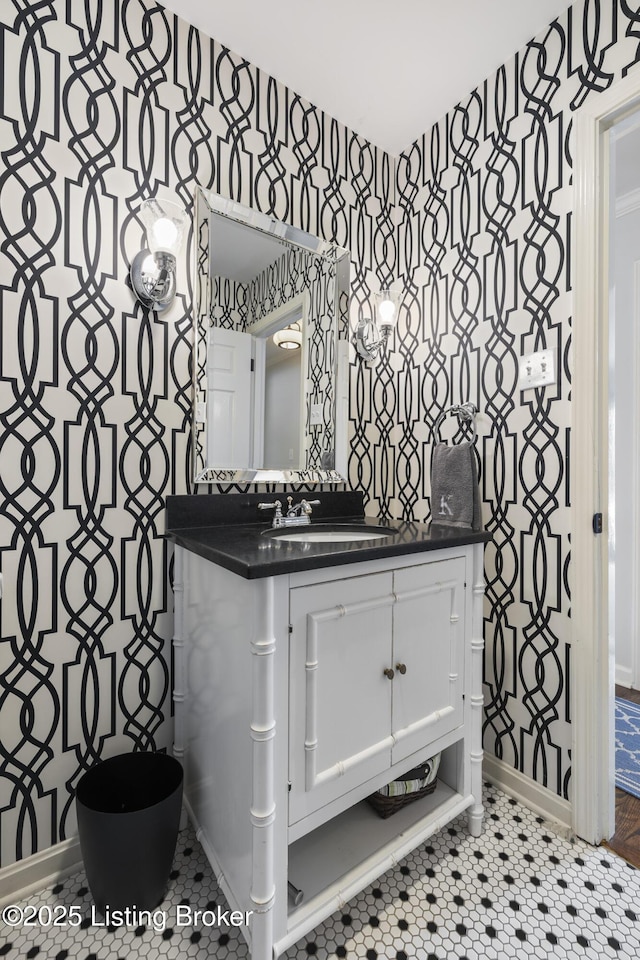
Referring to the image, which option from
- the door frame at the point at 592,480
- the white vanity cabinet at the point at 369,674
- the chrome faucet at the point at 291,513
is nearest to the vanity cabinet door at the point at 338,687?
the white vanity cabinet at the point at 369,674

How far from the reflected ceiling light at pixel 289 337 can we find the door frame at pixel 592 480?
944 millimetres

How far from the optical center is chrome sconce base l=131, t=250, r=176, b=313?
137 centimetres

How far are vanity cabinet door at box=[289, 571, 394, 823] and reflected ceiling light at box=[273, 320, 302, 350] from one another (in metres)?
0.98

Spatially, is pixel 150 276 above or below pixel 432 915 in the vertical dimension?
above

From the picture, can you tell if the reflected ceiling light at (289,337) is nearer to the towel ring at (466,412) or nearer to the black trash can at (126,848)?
the towel ring at (466,412)

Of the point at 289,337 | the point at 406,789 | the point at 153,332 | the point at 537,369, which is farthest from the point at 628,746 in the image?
the point at 153,332

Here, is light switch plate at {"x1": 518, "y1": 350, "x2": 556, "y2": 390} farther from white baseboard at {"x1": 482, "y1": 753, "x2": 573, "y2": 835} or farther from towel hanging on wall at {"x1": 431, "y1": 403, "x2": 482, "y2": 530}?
white baseboard at {"x1": 482, "y1": 753, "x2": 573, "y2": 835}

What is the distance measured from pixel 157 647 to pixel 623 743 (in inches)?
75.7

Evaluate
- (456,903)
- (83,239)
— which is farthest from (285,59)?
(456,903)

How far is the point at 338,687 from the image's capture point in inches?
43.1

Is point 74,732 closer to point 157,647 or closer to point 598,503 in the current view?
point 157,647

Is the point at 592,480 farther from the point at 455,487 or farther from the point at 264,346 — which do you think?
the point at 264,346

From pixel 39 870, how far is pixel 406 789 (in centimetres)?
104

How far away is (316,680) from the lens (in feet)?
3.44
